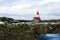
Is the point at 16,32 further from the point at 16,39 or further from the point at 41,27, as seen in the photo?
the point at 41,27

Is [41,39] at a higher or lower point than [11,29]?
lower

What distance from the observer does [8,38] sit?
556 inches

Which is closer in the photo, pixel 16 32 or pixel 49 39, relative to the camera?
pixel 16 32

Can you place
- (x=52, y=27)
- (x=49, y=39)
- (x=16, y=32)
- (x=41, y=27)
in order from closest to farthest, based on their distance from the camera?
(x=16, y=32) → (x=49, y=39) → (x=41, y=27) → (x=52, y=27)

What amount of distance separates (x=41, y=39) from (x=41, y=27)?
3598 mm

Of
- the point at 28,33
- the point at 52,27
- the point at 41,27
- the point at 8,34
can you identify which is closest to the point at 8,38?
the point at 8,34

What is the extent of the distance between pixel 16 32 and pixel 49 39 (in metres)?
2.67

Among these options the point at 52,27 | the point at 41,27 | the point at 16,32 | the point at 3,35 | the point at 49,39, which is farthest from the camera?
the point at 52,27

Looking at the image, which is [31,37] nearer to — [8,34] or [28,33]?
[28,33]

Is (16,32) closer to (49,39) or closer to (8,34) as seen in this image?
(8,34)

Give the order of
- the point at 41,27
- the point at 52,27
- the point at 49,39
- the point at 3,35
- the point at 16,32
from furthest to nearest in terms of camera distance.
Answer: the point at 52,27 → the point at 41,27 → the point at 49,39 → the point at 16,32 → the point at 3,35

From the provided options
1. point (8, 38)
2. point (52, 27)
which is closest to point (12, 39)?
point (8, 38)

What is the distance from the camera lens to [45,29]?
20.6 m

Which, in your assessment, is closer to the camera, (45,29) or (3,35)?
(3,35)
